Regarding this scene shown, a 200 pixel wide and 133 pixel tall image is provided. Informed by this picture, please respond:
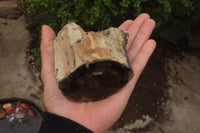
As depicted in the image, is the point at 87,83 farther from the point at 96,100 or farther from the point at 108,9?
the point at 108,9

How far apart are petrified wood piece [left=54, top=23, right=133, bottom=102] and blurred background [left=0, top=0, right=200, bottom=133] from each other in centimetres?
95

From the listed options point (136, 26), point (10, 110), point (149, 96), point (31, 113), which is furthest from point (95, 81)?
point (149, 96)

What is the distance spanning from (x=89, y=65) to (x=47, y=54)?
33.6 inches

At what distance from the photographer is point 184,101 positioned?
3.86m

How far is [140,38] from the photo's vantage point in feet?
8.39

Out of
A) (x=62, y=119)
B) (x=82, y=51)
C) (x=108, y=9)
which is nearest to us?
→ (x=82, y=51)

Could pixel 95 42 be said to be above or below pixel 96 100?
above

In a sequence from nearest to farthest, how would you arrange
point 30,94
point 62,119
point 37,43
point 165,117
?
point 62,119
point 30,94
point 165,117
point 37,43

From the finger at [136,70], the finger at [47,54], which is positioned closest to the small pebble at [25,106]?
the finger at [47,54]

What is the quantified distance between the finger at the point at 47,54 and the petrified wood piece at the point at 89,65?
0.30 m

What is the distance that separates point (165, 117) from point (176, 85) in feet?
2.71

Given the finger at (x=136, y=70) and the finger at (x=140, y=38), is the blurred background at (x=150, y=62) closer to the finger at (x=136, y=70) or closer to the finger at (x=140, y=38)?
the finger at (x=140, y=38)

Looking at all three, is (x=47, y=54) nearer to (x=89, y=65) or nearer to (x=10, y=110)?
(x=89, y=65)

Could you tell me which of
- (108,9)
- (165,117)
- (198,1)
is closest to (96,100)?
(108,9)
